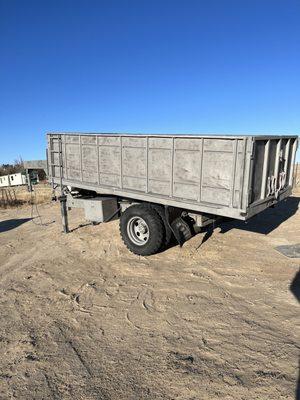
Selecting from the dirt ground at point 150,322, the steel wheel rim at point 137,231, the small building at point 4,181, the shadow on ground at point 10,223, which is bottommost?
the small building at point 4,181

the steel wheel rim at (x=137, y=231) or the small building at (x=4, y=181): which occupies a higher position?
the steel wheel rim at (x=137, y=231)

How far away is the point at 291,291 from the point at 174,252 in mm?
2655

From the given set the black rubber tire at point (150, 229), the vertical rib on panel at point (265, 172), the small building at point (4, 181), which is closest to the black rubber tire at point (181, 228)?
the black rubber tire at point (150, 229)

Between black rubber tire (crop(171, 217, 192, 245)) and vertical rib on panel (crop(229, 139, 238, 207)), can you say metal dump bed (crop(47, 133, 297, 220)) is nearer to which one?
vertical rib on panel (crop(229, 139, 238, 207))

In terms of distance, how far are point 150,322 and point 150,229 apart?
2716mm

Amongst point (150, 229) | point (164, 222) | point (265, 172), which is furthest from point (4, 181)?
point (265, 172)

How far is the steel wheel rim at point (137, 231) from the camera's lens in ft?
24.7

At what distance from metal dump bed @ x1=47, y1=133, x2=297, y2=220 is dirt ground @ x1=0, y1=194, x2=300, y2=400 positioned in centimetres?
121

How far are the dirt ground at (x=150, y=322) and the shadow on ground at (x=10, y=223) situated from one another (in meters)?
2.84

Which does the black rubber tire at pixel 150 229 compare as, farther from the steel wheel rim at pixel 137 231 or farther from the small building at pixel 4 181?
the small building at pixel 4 181

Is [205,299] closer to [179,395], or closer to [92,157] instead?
[179,395]

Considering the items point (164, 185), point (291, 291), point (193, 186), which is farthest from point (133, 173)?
point (291, 291)

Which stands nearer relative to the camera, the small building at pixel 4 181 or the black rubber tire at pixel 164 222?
the black rubber tire at pixel 164 222

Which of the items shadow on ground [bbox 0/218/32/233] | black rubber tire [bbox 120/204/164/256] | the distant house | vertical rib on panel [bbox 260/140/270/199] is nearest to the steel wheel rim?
black rubber tire [bbox 120/204/164/256]
